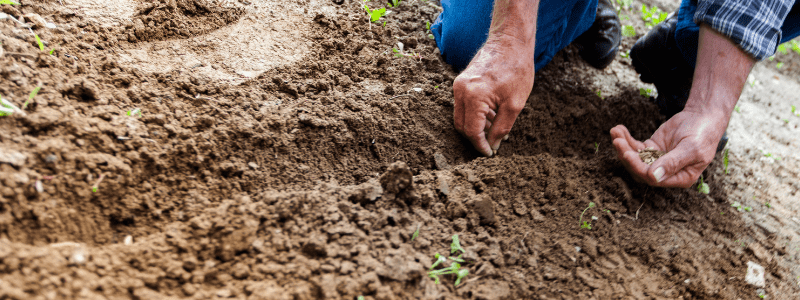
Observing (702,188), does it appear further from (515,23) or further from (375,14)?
(375,14)

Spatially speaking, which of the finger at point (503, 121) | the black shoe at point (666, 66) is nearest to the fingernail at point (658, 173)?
the finger at point (503, 121)

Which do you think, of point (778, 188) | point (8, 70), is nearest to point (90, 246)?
point (8, 70)

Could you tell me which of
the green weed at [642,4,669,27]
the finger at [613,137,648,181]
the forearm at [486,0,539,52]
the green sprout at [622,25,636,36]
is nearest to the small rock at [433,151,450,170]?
the forearm at [486,0,539,52]

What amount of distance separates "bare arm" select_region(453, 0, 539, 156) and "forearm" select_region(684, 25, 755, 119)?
2.80 ft

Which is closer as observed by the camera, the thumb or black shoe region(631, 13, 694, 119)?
the thumb

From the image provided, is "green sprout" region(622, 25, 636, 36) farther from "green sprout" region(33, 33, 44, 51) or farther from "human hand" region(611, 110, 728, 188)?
"green sprout" region(33, 33, 44, 51)

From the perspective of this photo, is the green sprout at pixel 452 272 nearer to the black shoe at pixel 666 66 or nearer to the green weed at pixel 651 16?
the black shoe at pixel 666 66

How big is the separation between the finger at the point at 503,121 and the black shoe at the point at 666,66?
3.97ft

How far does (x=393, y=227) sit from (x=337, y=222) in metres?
0.17

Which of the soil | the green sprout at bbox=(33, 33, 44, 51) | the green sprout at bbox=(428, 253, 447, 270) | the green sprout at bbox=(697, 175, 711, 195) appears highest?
the green sprout at bbox=(33, 33, 44, 51)

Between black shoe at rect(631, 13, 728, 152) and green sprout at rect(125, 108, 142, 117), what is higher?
green sprout at rect(125, 108, 142, 117)

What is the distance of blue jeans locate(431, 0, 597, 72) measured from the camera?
206cm

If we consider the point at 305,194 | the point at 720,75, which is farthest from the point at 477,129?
the point at 720,75

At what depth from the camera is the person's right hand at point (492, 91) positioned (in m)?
1.63
